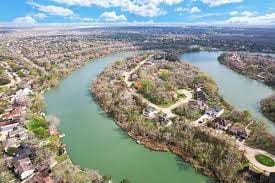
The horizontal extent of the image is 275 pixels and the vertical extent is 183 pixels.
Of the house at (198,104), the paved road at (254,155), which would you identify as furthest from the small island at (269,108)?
the paved road at (254,155)

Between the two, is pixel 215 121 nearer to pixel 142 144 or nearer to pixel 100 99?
pixel 142 144

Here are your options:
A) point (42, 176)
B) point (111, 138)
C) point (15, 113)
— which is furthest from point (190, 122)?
point (15, 113)

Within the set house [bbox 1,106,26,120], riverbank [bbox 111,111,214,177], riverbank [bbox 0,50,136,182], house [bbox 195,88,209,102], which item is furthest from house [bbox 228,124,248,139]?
house [bbox 1,106,26,120]

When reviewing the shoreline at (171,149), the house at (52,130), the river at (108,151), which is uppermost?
the house at (52,130)

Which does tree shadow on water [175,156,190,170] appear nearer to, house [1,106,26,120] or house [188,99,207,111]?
house [188,99,207,111]

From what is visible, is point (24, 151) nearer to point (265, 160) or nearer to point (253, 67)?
point (265, 160)

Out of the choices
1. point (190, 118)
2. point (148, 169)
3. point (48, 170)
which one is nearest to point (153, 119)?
point (190, 118)

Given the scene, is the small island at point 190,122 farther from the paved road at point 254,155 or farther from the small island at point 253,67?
the small island at point 253,67
